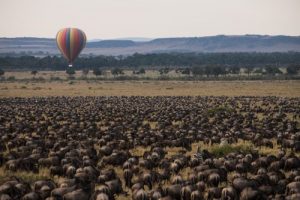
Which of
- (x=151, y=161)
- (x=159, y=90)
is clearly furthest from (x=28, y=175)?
(x=159, y=90)

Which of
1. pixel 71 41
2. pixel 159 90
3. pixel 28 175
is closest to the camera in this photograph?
pixel 28 175

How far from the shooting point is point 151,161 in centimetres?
2125

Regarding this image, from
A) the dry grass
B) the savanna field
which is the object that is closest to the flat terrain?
the savanna field

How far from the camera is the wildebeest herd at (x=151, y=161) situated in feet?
53.1

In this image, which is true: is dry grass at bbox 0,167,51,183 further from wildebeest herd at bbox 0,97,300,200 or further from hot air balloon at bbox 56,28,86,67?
hot air balloon at bbox 56,28,86,67

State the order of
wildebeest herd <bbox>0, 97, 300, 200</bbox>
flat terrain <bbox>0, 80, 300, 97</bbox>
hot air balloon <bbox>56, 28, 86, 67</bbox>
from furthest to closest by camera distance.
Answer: hot air balloon <bbox>56, 28, 86, 67</bbox>, flat terrain <bbox>0, 80, 300, 97</bbox>, wildebeest herd <bbox>0, 97, 300, 200</bbox>

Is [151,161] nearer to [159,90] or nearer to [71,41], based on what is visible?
[159,90]

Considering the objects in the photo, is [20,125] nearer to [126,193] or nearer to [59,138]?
[59,138]

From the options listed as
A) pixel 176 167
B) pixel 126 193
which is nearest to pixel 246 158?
pixel 176 167

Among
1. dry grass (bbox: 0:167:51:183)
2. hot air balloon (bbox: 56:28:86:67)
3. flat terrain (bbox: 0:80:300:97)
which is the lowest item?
flat terrain (bbox: 0:80:300:97)

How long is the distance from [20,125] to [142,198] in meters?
20.7

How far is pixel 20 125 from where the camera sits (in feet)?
112

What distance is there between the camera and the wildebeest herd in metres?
16.2

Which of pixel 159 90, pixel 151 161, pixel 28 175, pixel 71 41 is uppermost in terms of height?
pixel 71 41
